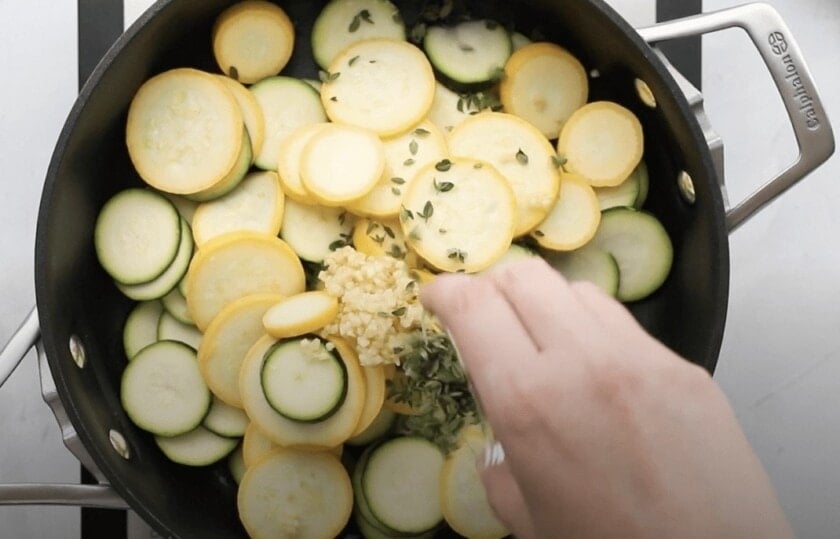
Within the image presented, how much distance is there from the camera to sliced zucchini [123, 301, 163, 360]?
124cm

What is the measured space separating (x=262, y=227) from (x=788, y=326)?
0.87 metres

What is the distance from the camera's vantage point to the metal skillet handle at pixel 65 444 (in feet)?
3.43

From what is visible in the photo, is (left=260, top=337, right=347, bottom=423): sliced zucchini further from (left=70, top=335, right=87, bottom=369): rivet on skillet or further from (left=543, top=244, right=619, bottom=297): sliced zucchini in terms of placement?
(left=543, top=244, right=619, bottom=297): sliced zucchini

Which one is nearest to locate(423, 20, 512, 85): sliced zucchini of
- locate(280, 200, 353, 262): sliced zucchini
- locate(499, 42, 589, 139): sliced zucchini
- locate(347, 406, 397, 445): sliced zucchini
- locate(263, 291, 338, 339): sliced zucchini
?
locate(499, 42, 589, 139): sliced zucchini

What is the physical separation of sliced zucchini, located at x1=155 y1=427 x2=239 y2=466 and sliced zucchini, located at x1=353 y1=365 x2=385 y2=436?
23cm

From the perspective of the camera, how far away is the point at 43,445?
1325 mm

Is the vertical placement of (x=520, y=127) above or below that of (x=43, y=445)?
above

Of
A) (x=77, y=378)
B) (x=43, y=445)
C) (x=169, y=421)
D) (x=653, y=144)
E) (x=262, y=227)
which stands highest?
(x=653, y=144)

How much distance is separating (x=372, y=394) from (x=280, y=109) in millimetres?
446

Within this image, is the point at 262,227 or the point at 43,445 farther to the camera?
the point at 43,445

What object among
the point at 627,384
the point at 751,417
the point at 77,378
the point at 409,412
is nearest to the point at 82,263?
the point at 77,378

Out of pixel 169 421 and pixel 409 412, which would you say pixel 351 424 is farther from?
pixel 169 421

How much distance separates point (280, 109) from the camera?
1233 millimetres

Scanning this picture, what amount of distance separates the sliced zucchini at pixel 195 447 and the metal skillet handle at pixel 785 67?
2.73ft
